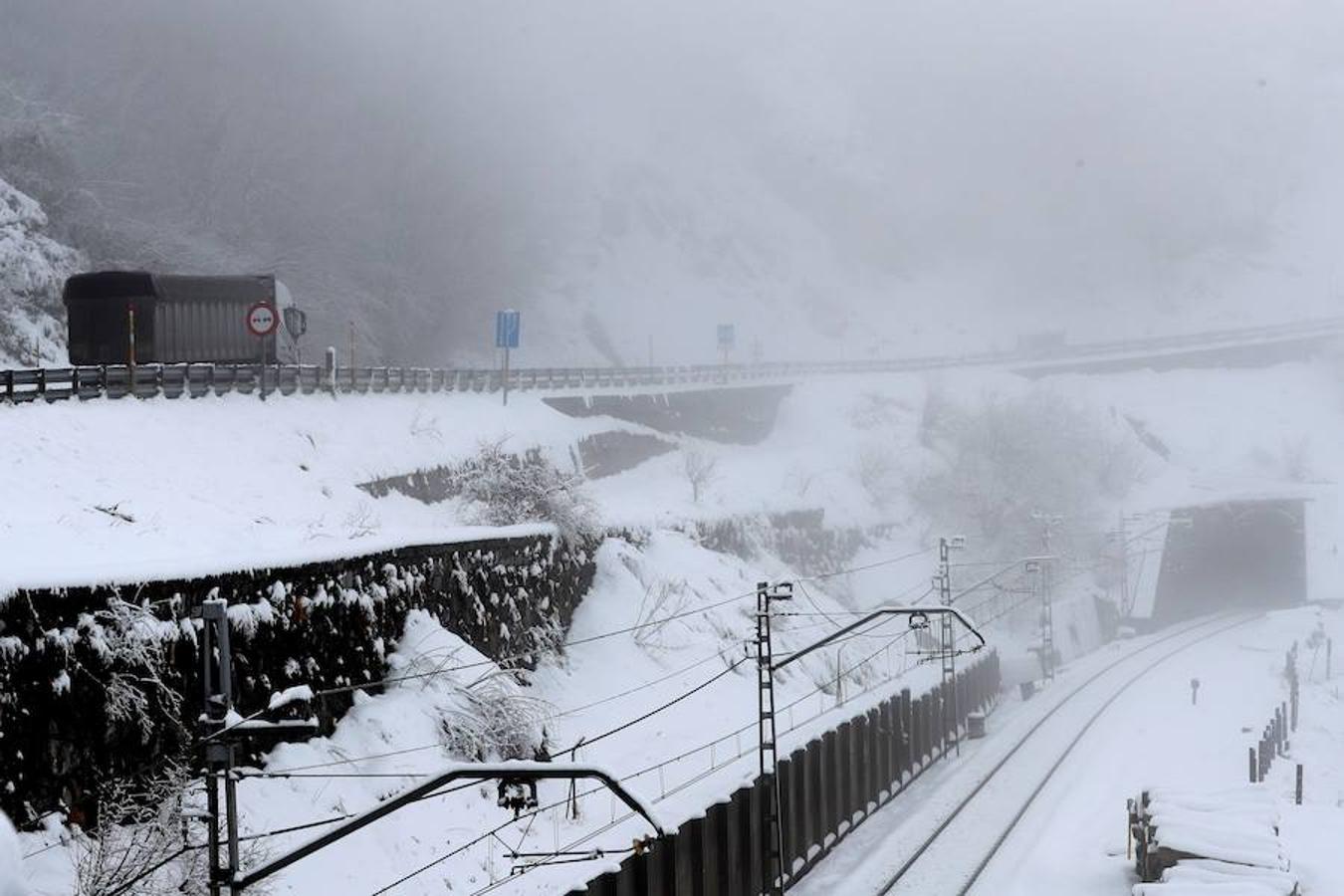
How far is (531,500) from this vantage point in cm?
4247

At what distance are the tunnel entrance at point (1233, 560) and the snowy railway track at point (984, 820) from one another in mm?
36683

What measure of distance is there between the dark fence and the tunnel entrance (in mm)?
50728

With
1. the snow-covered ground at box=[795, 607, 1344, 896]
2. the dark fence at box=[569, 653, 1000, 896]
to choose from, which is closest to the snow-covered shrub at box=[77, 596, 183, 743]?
the dark fence at box=[569, 653, 1000, 896]

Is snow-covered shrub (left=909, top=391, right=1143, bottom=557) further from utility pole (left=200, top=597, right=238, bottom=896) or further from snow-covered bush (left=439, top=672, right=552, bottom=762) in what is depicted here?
utility pole (left=200, top=597, right=238, bottom=896)

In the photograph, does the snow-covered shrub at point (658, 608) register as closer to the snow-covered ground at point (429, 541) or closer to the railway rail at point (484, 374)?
the snow-covered ground at point (429, 541)

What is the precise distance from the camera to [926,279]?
7505 inches

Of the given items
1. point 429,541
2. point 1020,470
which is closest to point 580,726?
point 429,541

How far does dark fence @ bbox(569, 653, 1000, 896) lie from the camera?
82.1 feet

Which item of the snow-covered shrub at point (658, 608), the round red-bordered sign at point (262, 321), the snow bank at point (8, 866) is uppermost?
the round red-bordered sign at point (262, 321)

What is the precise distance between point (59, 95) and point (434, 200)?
119ft

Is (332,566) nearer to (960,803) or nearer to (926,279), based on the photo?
(960,803)

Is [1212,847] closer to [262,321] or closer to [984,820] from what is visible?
[984,820]

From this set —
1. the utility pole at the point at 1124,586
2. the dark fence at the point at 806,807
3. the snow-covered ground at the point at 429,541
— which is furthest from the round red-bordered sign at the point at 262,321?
the utility pole at the point at 1124,586

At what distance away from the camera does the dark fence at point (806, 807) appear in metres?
25.0
